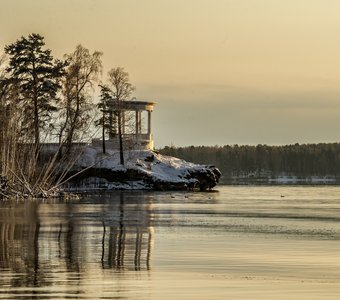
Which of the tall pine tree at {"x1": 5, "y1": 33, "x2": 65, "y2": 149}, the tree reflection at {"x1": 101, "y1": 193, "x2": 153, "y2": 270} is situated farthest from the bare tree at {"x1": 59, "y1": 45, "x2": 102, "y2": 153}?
the tree reflection at {"x1": 101, "y1": 193, "x2": 153, "y2": 270}

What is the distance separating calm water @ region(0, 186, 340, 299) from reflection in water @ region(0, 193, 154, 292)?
0.03 metres

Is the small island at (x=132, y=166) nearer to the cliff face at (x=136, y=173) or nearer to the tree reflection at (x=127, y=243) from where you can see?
A: the cliff face at (x=136, y=173)

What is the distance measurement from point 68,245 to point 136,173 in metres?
80.6

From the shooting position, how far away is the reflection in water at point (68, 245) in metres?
23.2

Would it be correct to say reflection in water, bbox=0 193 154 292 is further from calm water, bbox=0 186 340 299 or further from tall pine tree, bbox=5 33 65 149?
tall pine tree, bbox=5 33 65 149

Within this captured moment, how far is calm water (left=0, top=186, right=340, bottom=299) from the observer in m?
20.2

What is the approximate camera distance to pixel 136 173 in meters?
111

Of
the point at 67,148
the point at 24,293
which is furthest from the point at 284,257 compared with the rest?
the point at 67,148

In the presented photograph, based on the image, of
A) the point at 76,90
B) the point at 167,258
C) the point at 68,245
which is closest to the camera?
the point at 167,258

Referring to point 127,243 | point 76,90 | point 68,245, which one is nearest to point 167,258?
point 68,245

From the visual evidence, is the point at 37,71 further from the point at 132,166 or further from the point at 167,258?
the point at 167,258

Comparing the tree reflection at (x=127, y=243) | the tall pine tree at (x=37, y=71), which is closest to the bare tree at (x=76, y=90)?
the tall pine tree at (x=37, y=71)

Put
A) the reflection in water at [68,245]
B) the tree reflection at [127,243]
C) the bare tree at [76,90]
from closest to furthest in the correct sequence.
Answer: the reflection in water at [68,245] < the tree reflection at [127,243] < the bare tree at [76,90]

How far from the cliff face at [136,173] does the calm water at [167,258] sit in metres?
62.4
